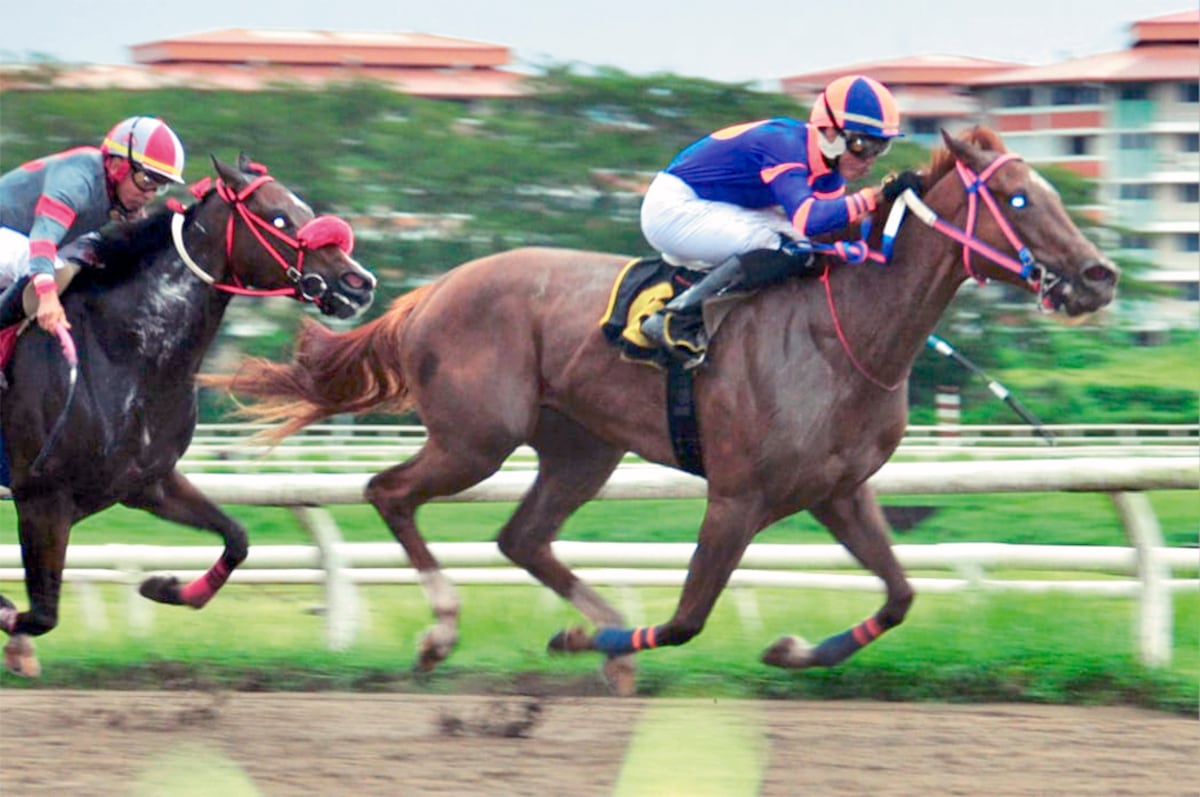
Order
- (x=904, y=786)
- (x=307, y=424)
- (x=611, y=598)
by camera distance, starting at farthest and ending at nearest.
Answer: (x=611, y=598), (x=307, y=424), (x=904, y=786)

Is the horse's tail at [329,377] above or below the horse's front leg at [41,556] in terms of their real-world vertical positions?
Result: above

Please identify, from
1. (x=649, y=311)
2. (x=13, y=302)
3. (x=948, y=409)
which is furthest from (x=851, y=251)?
(x=948, y=409)

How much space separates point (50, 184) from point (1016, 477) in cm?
321

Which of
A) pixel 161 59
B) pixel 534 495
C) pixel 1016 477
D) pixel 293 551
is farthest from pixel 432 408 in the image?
pixel 161 59

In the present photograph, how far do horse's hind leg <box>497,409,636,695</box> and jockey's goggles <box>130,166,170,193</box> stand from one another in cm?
148

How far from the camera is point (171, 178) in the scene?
5.80 m

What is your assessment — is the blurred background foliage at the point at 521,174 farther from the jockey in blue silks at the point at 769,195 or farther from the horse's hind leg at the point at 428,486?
the jockey in blue silks at the point at 769,195

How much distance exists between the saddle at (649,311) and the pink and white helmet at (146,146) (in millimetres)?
1425

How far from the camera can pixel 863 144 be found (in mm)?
5590

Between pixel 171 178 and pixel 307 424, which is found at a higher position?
pixel 171 178

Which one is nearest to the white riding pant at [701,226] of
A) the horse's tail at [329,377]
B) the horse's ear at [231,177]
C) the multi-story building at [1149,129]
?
the horse's tail at [329,377]

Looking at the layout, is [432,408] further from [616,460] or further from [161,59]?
[161,59]

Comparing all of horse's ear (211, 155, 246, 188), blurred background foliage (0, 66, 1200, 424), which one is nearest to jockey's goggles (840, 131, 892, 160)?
horse's ear (211, 155, 246, 188)

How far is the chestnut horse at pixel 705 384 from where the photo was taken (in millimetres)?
5422
